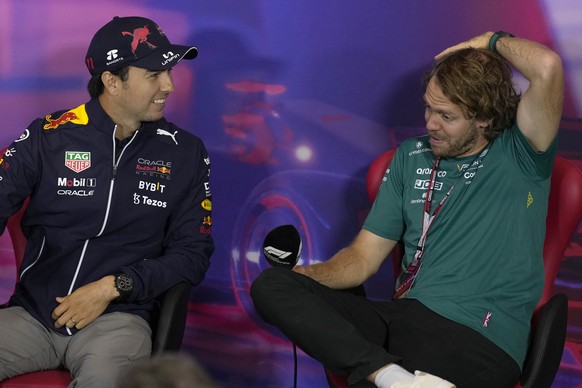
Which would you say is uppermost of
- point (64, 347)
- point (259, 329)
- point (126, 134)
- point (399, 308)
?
point (126, 134)

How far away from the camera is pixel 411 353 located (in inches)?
110

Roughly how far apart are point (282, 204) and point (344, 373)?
1380mm

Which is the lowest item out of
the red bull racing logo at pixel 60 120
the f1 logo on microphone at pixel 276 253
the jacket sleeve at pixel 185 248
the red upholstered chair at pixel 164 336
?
the red upholstered chair at pixel 164 336

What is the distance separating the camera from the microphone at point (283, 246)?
2.85 meters

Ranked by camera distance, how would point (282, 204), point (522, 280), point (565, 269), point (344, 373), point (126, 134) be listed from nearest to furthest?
point (344, 373) → point (522, 280) → point (126, 134) → point (565, 269) → point (282, 204)

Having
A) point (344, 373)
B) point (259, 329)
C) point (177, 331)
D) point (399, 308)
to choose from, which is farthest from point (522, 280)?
point (259, 329)

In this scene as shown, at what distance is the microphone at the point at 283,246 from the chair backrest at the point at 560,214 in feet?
2.73

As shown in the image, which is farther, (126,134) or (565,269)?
(565,269)

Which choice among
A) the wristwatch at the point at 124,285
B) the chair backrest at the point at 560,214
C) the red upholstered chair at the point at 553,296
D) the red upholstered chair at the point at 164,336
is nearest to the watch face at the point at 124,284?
the wristwatch at the point at 124,285

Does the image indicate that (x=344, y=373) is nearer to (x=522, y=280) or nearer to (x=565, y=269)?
(x=522, y=280)

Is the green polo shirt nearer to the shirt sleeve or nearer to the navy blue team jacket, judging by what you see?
the shirt sleeve

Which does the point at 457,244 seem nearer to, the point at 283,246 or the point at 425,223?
the point at 425,223

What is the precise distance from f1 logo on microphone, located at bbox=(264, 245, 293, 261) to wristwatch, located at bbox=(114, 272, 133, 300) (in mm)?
506

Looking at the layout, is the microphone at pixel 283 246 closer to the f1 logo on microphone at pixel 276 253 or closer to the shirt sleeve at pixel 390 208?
the f1 logo on microphone at pixel 276 253
